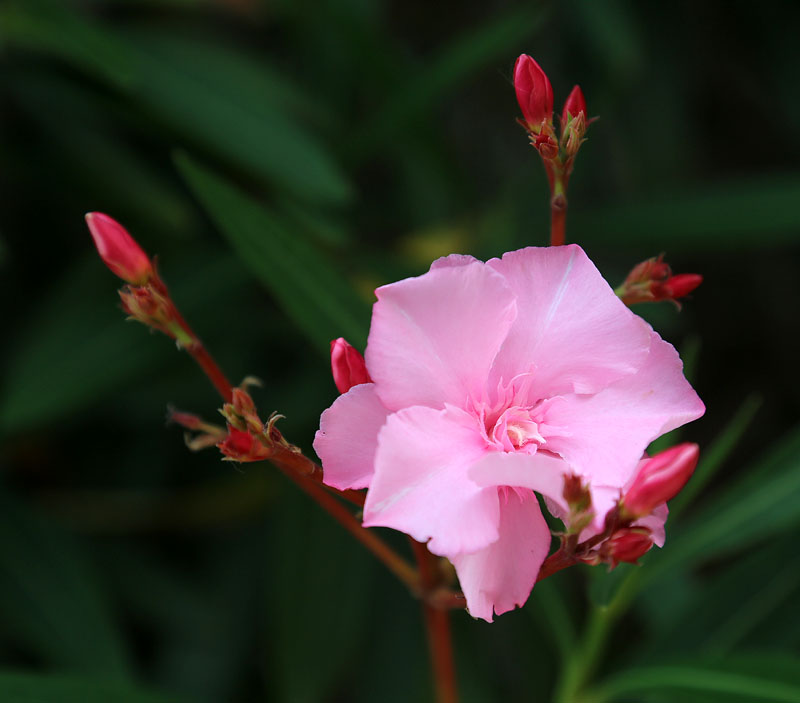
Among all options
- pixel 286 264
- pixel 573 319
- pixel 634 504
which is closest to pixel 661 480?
pixel 634 504

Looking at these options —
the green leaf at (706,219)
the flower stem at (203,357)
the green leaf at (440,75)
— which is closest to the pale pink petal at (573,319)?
the flower stem at (203,357)

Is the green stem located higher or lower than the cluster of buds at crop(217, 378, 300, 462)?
lower

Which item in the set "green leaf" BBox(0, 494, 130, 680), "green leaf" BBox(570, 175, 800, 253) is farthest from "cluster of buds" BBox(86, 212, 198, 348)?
"green leaf" BBox(570, 175, 800, 253)

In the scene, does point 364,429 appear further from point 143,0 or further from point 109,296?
point 143,0

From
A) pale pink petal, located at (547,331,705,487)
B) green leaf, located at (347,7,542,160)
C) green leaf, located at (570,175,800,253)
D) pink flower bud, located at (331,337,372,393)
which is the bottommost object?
green leaf, located at (570,175,800,253)

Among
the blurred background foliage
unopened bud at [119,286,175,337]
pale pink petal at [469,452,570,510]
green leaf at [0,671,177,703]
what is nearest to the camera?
pale pink petal at [469,452,570,510]

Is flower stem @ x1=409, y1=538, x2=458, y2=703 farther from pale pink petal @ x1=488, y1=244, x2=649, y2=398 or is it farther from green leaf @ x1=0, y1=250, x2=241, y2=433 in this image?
green leaf @ x1=0, y1=250, x2=241, y2=433

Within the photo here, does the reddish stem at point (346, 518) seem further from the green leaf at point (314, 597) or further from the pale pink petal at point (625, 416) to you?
the green leaf at point (314, 597)

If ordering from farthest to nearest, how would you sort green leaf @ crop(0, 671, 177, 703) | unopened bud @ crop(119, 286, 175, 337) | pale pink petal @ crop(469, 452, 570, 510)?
green leaf @ crop(0, 671, 177, 703) → unopened bud @ crop(119, 286, 175, 337) → pale pink petal @ crop(469, 452, 570, 510)
